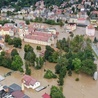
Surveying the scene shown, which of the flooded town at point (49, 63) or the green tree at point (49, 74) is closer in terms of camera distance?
the flooded town at point (49, 63)

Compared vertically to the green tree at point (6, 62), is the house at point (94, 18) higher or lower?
higher

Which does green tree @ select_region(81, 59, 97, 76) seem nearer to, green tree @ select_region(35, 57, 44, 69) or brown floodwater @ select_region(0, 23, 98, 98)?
brown floodwater @ select_region(0, 23, 98, 98)

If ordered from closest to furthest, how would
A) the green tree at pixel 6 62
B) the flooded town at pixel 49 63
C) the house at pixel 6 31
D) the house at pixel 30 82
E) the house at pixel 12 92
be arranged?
the house at pixel 12 92
the flooded town at pixel 49 63
the house at pixel 30 82
the green tree at pixel 6 62
the house at pixel 6 31

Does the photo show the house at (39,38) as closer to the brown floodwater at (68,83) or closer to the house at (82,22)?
the brown floodwater at (68,83)

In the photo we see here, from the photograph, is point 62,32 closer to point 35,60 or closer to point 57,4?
point 35,60

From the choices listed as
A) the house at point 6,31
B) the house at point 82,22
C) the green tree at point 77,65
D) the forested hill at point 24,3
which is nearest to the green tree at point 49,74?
the green tree at point 77,65

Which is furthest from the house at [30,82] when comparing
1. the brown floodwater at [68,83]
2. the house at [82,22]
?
the house at [82,22]

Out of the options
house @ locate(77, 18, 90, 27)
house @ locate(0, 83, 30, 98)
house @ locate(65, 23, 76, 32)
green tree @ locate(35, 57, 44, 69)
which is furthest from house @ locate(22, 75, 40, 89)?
house @ locate(77, 18, 90, 27)

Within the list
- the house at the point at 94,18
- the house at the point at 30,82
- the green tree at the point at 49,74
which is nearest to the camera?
the house at the point at 30,82

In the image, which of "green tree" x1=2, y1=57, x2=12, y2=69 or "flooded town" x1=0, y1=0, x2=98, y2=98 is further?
"green tree" x1=2, y1=57, x2=12, y2=69

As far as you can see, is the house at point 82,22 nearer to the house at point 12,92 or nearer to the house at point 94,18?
the house at point 94,18

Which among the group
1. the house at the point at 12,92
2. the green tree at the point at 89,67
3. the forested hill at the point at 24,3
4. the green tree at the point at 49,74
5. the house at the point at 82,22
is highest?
the forested hill at the point at 24,3
